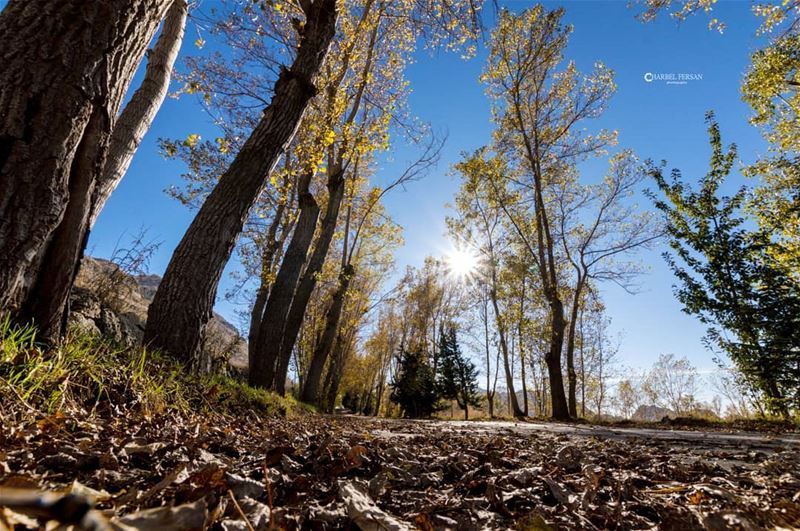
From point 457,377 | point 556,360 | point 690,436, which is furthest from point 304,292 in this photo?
point 457,377

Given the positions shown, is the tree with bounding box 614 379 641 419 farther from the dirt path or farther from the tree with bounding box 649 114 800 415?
the dirt path

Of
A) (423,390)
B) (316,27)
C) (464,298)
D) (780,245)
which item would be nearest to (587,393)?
(464,298)

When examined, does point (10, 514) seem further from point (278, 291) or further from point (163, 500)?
point (278, 291)

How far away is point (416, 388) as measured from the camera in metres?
18.8

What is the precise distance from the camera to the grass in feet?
6.69

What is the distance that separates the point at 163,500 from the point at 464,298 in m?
28.8

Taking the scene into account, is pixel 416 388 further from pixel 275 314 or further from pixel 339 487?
pixel 339 487

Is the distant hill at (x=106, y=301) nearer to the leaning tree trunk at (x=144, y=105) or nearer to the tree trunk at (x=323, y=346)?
the leaning tree trunk at (x=144, y=105)

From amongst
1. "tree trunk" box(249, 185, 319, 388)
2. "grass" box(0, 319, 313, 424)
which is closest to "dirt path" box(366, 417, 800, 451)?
"grass" box(0, 319, 313, 424)

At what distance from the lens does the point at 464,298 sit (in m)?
29.2

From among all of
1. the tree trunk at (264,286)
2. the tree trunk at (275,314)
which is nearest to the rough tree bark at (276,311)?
the tree trunk at (275,314)

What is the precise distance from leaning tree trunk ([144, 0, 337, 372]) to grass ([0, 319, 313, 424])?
1.18ft

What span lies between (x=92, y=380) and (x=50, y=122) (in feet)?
5.50

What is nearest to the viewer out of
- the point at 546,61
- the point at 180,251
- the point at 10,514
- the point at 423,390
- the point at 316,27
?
the point at 10,514
